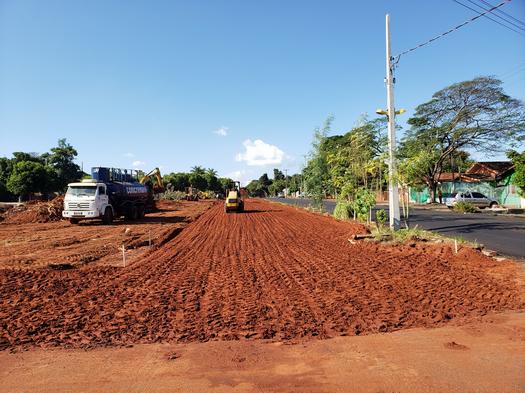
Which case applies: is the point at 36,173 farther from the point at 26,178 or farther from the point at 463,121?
the point at 463,121

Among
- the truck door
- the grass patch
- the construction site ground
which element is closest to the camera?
the construction site ground

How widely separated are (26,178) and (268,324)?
Result: 39.4 m

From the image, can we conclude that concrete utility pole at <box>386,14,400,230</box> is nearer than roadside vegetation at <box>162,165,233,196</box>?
Yes

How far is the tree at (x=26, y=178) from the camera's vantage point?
3769 centimetres

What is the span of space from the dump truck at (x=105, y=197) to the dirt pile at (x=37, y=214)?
2930 mm

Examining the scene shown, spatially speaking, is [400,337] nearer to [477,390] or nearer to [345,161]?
[477,390]

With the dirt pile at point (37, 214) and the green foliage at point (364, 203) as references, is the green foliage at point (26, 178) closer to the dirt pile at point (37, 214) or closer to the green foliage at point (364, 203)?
the dirt pile at point (37, 214)

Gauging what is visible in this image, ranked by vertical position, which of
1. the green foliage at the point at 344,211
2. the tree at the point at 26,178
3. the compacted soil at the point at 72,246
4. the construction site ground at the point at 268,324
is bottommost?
the construction site ground at the point at 268,324

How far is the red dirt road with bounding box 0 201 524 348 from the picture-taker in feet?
17.8

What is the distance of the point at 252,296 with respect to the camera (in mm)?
7008

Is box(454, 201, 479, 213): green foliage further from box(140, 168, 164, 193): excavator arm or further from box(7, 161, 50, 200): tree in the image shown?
box(7, 161, 50, 200): tree

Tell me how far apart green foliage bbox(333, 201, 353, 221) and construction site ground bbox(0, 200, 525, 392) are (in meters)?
11.7

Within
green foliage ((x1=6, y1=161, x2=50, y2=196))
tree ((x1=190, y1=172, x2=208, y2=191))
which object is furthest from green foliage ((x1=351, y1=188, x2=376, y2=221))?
tree ((x1=190, y1=172, x2=208, y2=191))

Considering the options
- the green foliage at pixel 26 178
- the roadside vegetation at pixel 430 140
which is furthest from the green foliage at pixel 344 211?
the green foliage at pixel 26 178
